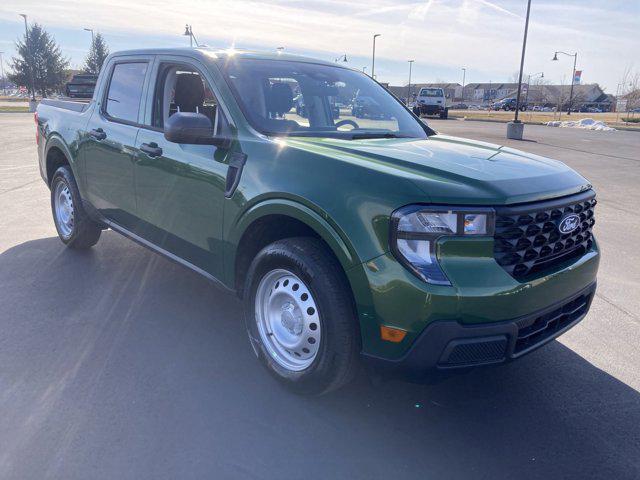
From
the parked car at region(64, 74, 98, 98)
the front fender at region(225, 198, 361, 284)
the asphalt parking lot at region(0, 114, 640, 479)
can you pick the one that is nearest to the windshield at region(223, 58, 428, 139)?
the front fender at region(225, 198, 361, 284)

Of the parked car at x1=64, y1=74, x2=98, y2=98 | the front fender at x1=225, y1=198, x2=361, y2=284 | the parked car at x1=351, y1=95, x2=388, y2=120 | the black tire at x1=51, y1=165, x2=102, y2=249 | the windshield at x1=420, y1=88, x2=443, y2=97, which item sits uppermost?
the windshield at x1=420, y1=88, x2=443, y2=97

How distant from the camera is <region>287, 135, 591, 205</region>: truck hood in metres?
2.53

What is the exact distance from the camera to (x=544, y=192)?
277 cm

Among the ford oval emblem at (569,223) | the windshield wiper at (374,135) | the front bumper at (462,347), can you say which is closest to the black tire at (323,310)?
the front bumper at (462,347)

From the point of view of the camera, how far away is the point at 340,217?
2.64 metres

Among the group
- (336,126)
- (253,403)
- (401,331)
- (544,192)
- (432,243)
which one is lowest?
(253,403)

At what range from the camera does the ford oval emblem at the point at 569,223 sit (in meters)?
2.83

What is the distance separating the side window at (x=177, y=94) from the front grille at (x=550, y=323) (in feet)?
8.18

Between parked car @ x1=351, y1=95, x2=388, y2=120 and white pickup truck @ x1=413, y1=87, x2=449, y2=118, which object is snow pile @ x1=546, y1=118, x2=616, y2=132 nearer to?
white pickup truck @ x1=413, y1=87, x2=449, y2=118

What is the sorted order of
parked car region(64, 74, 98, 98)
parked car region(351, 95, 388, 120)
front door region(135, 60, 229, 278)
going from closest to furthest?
front door region(135, 60, 229, 278) < parked car region(351, 95, 388, 120) < parked car region(64, 74, 98, 98)

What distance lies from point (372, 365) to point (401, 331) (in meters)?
0.28

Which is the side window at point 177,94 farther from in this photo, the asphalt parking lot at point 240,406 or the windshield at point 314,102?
the asphalt parking lot at point 240,406

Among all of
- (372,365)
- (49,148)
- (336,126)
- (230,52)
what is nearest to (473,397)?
(372,365)

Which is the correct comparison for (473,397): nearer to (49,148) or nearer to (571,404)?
(571,404)
